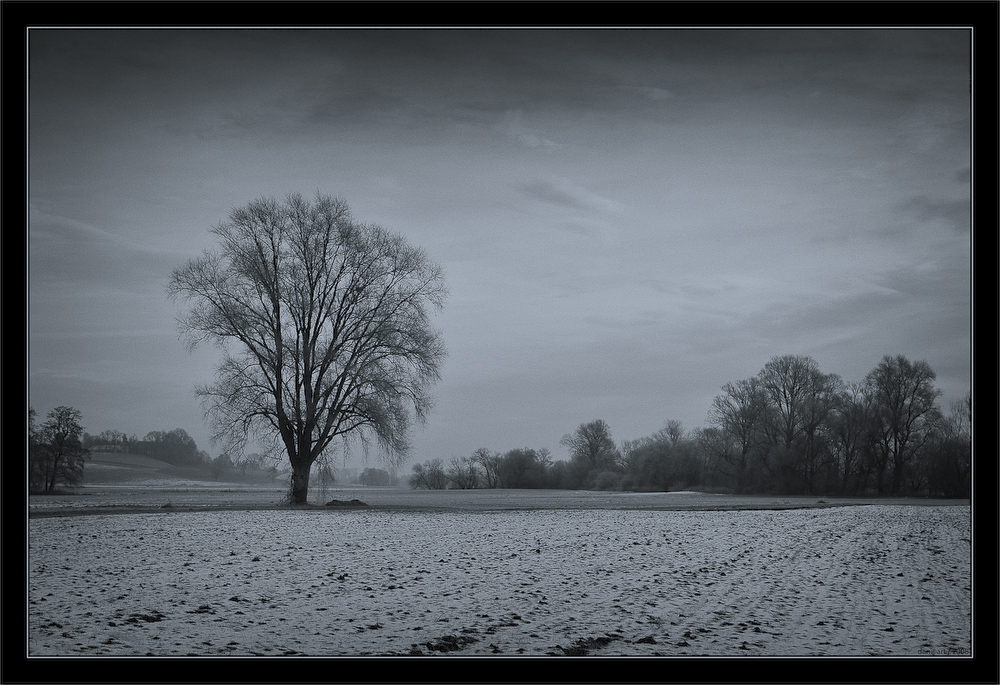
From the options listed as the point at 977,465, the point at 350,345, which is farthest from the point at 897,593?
the point at 350,345

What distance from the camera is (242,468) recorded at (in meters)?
28.4

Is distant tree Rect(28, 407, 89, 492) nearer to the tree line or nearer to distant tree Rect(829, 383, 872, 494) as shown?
the tree line

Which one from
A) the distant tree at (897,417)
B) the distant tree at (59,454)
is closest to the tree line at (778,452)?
the distant tree at (897,417)

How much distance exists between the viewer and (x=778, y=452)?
50594 mm

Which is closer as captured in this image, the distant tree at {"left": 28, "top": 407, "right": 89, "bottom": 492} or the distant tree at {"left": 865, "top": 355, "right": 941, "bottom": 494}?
the distant tree at {"left": 28, "top": 407, "right": 89, "bottom": 492}

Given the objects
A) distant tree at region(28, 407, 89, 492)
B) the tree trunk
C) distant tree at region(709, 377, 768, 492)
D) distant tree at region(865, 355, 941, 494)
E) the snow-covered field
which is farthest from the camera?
distant tree at region(709, 377, 768, 492)

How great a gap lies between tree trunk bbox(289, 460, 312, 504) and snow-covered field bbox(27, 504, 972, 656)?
10034mm

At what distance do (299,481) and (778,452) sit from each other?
36.6 metres

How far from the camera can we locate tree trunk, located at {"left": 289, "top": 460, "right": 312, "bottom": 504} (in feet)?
93.0

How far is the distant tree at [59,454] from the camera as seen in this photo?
38.2ft

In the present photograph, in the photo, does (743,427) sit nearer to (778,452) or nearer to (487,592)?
(778,452)

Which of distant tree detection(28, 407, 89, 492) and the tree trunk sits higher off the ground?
distant tree detection(28, 407, 89, 492)

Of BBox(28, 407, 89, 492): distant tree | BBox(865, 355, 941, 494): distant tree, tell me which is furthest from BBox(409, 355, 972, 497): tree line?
BBox(28, 407, 89, 492): distant tree

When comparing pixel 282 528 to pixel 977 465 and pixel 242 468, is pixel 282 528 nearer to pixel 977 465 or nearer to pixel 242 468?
pixel 242 468
